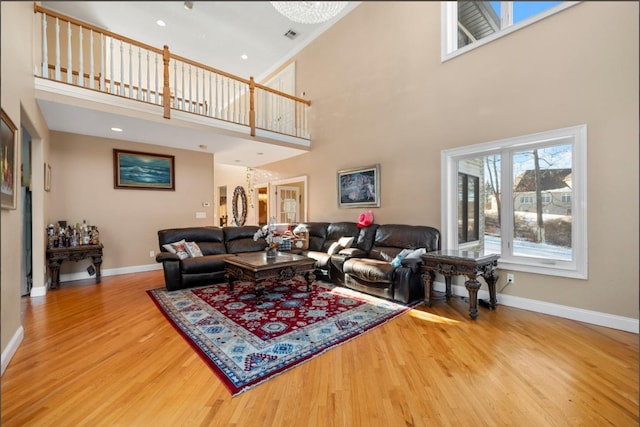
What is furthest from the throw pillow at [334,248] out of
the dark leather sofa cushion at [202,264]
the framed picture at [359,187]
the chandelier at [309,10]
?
the chandelier at [309,10]

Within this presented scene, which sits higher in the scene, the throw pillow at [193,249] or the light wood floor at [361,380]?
the throw pillow at [193,249]

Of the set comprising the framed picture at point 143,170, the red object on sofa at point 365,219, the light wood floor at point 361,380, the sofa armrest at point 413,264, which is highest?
the framed picture at point 143,170

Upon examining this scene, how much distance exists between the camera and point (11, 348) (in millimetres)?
2008

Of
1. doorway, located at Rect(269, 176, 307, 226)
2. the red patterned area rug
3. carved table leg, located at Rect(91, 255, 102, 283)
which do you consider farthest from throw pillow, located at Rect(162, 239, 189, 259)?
doorway, located at Rect(269, 176, 307, 226)

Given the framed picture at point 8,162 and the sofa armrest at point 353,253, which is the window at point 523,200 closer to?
the sofa armrest at point 353,253

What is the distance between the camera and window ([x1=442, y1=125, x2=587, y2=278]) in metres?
2.65

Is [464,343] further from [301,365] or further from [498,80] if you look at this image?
[498,80]

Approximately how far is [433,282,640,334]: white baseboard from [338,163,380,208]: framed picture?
2.14 m

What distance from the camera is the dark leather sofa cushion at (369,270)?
3.29 meters

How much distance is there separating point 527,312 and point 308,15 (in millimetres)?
3499

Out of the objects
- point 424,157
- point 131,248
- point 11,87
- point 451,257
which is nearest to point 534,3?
point 451,257

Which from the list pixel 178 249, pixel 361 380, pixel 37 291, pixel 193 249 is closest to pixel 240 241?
pixel 193 249

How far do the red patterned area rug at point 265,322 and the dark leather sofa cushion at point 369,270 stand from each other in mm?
251

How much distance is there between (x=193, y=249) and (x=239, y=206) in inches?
149
